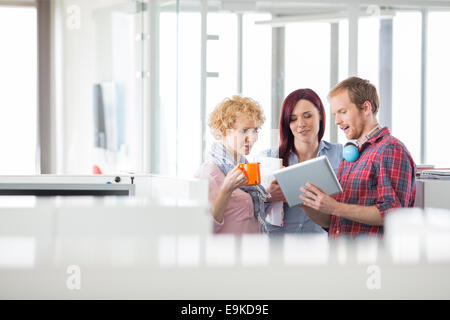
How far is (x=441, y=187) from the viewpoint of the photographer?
1.72 metres

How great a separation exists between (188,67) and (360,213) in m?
2.31

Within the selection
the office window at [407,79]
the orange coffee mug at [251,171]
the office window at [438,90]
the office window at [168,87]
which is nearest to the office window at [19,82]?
the office window at [168,87]

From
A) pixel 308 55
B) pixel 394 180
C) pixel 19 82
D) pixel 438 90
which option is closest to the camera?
pixel 394 180

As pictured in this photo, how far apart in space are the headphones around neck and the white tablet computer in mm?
106

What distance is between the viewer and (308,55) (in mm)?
3834

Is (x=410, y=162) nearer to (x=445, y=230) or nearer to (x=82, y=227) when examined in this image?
(x=445, y=230)

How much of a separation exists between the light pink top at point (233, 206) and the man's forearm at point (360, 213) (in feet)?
0.69

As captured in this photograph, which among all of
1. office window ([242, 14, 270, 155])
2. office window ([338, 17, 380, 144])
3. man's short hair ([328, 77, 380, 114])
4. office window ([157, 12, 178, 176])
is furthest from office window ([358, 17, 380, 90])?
man's short hair ([328, 77, 380, 114])

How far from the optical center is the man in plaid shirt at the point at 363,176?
57.7 inches

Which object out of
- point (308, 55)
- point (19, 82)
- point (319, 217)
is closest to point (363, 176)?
point (319, 217)

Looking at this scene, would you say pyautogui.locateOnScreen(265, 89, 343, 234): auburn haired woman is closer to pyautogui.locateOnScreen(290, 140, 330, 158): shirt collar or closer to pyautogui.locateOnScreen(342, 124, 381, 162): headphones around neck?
pyautogui.locateOnScreen(290, 140, 330, 158): shirt collar

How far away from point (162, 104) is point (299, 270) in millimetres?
2609

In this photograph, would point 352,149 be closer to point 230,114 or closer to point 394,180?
point 394,180
